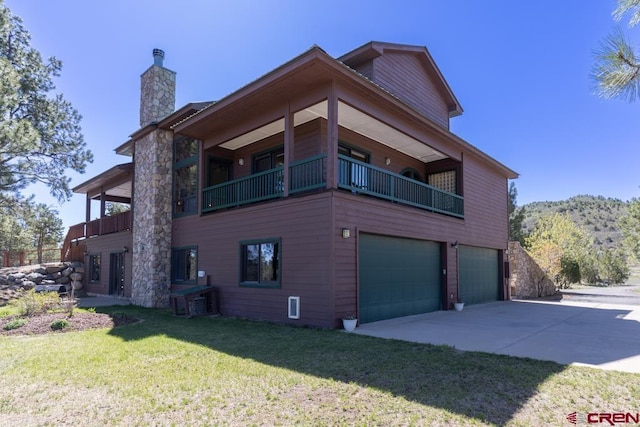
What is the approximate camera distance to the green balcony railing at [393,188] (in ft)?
31.4

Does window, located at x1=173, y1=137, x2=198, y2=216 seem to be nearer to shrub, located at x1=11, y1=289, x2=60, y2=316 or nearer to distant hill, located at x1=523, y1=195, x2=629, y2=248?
shrub, located at x1=11, y1=289, x2=60, y2=316


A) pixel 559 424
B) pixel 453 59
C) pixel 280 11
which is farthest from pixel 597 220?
pixel 559 424

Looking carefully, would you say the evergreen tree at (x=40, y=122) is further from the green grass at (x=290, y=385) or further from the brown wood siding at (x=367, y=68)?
the brown wood siding at (x=367, y=68)

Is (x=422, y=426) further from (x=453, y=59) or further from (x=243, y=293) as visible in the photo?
(x=453, y=59)

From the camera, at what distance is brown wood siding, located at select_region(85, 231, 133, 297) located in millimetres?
15469

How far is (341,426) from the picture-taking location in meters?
3.61

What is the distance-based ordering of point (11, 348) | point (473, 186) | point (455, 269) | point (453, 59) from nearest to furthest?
point (11, 348) < point (455, 269) < point (473, 186) < point (453, 59)

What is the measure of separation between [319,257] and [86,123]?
1699 cm

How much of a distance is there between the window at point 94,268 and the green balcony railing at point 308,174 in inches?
520

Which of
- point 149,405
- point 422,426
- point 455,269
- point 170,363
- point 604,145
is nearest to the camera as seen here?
point 422,426

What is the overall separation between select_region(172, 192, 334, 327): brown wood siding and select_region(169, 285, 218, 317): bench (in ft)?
0.79

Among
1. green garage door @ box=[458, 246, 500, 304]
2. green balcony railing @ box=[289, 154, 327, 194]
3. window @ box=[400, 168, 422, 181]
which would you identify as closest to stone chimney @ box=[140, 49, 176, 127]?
green balcony railing @ box=[289, 154, 327, 194]

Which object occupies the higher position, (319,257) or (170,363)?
(319,257)

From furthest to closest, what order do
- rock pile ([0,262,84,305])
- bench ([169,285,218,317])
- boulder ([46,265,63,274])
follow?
boulder ([46,265,63,274])
rock pile ([0,262,84,305])
bench ([169,285,218,317])
